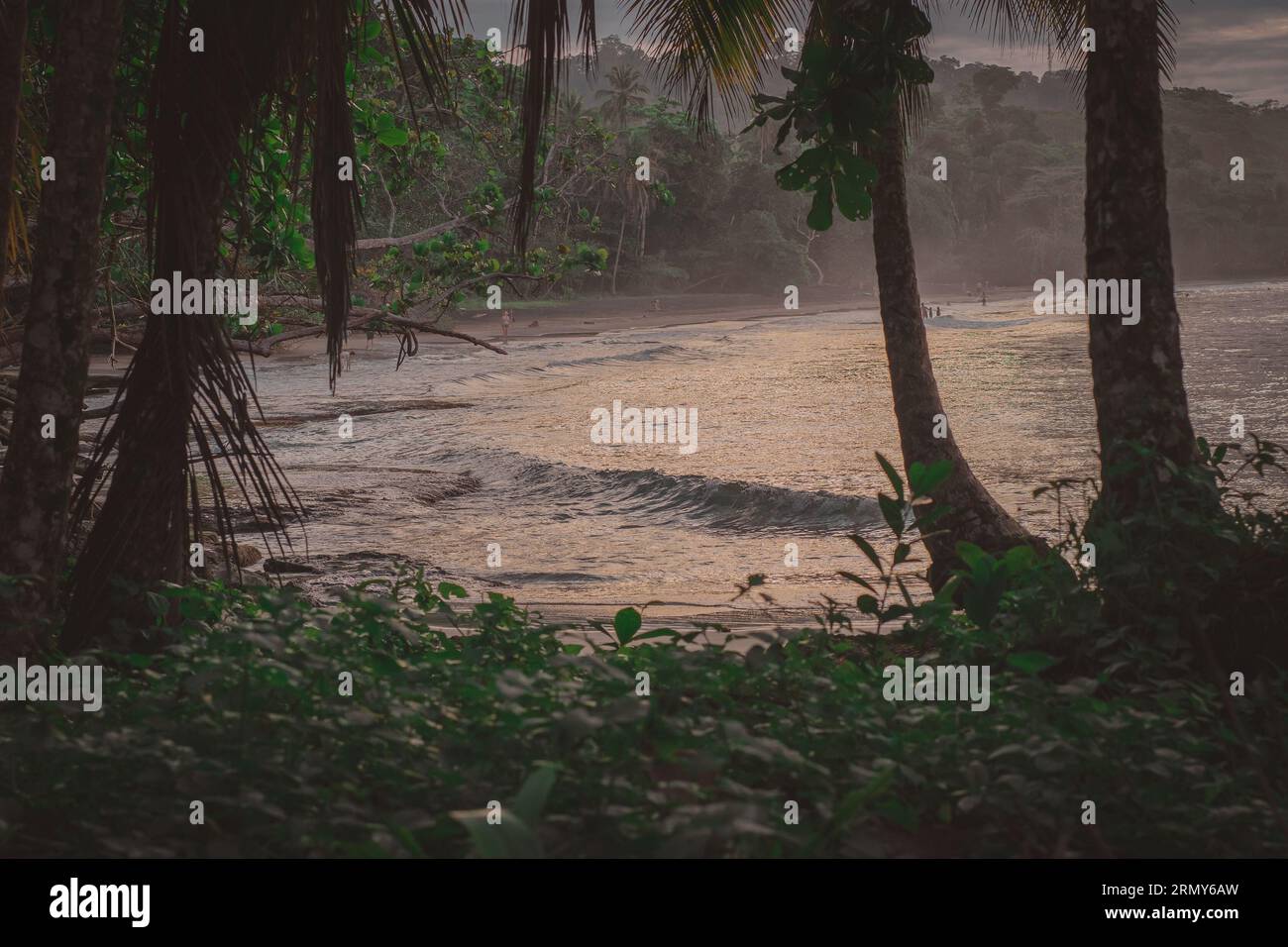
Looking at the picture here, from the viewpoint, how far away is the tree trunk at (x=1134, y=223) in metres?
4.88

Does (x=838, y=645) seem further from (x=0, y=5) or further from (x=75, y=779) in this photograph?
(x=0, y=5)

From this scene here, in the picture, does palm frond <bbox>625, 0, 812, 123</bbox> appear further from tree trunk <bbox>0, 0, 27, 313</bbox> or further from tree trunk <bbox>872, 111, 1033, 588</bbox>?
tree trunk <bbox>0, 0, 27, 313</bbox>

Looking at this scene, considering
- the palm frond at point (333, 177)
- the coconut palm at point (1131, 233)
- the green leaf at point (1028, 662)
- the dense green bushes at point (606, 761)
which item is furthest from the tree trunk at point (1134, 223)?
the palm frond at point (333, 177)

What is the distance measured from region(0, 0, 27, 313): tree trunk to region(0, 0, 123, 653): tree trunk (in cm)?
37

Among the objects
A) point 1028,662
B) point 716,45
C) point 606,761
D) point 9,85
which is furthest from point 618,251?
point 606,761

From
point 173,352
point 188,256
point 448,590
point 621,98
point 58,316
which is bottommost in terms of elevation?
point 448,590

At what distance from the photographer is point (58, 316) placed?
4258 mm

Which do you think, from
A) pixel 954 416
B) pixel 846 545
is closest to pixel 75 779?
pixel 846 545

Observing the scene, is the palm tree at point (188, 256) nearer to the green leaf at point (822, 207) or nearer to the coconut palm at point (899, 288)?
the green leaf at point (822, 207)

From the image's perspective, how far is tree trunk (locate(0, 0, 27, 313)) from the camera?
4514 millimetres

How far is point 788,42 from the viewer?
8094 mm

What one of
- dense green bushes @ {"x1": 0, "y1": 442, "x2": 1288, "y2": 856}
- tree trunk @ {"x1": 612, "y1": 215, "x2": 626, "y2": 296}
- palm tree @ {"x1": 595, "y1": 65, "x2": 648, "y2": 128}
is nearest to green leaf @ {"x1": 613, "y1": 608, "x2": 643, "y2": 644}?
dense green bushes @ {"x1": 0, "y1": 442, "x2": 1288, "y2": 856}

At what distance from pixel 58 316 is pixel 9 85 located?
101 cm

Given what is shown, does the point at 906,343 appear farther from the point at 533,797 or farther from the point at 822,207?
the point at 533,797
